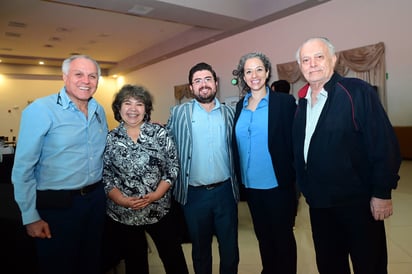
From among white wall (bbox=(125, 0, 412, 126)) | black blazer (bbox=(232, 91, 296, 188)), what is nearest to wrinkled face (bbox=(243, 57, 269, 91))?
black blazer (bbox=(232, 91, 296, 188))

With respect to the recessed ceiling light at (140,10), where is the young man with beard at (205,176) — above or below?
below

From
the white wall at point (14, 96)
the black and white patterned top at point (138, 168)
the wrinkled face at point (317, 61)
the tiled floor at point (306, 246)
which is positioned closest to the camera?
the wrinkled face at point (317, 61)

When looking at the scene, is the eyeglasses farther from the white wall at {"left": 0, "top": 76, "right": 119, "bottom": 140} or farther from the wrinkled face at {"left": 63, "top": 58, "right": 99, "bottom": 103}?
the white wall at {"left": 0, "top": 76, "right": 119, "bottom": 140}

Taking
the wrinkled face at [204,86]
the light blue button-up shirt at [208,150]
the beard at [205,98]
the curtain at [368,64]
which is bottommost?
the light blue button-up shirt at [208,150]

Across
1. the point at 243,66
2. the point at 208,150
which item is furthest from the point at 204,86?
the point at 208,150

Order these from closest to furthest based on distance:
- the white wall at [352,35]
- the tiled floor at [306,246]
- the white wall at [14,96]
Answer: the tiled floor at [306,246] → the white wall at [352,35] → the white wall at [14,96]

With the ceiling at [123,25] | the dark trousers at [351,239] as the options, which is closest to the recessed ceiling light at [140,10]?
the ceiling at [123,25]

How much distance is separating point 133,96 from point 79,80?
0.32 metres

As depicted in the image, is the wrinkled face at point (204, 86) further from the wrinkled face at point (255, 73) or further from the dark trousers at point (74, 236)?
the dark trousers at point (74, 236)

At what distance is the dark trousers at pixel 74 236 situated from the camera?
1581 millimetres

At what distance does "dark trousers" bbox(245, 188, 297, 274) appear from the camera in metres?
1.87

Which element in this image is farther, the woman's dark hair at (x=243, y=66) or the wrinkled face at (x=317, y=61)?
the woman's dark hair at (x=243, y=66)

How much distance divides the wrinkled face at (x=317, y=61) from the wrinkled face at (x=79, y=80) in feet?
3.81

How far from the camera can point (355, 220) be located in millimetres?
1511
